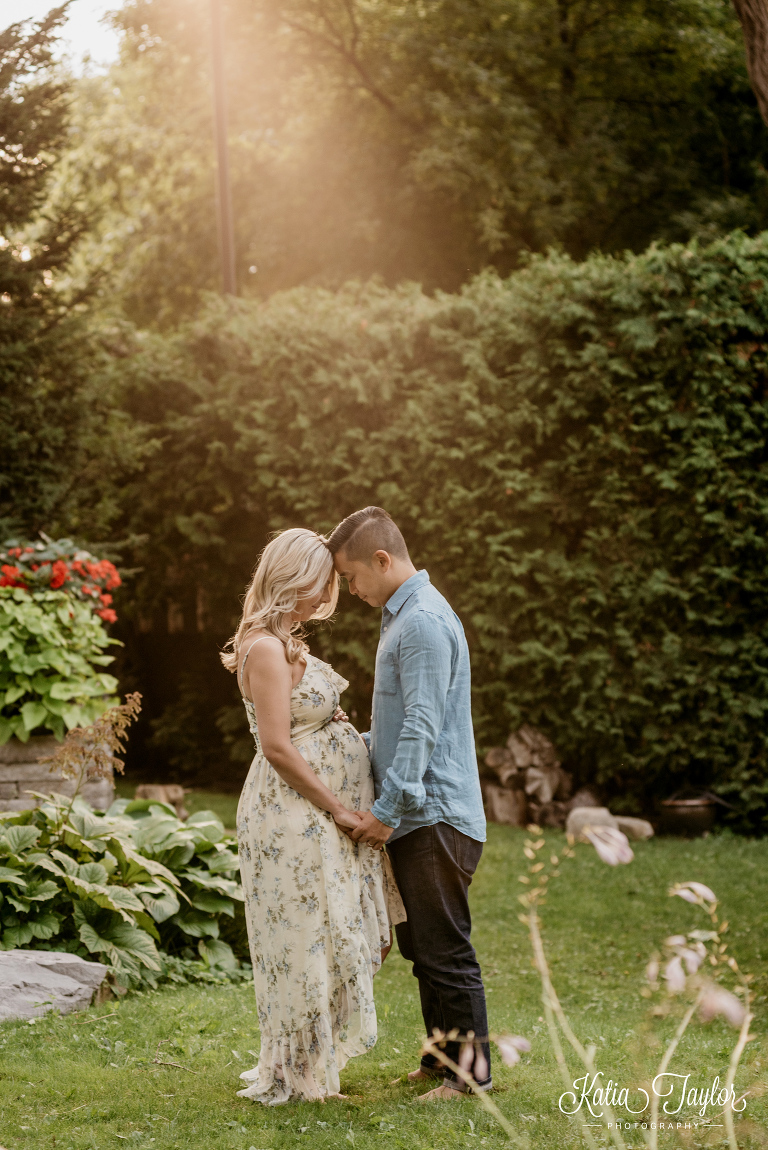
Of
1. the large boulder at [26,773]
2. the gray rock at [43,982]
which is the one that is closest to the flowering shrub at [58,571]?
the large boulder at [26,773]

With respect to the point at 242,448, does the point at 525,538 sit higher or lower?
lower

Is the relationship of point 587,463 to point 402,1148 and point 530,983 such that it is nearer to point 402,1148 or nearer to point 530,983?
point 530,983

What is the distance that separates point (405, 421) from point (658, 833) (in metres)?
3.93

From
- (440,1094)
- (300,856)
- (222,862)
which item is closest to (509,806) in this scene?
(222,862)

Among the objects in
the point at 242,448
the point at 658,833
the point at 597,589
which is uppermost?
the point at 242,448

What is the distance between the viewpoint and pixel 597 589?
27.2ft

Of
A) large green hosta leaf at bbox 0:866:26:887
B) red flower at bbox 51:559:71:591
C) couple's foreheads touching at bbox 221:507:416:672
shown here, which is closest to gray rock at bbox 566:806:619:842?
red flower at bbox 51:559:71:591

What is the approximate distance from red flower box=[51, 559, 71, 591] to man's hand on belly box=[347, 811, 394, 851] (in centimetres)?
394

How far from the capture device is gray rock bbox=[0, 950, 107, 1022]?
4.07m

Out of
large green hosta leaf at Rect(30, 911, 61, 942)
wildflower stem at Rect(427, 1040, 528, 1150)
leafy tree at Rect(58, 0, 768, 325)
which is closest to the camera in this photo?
wildflower stem at Rect(427, 1040, 528, 1150)

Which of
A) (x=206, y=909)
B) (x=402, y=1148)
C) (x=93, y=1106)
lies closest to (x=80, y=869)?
A: (x=206, y=909)

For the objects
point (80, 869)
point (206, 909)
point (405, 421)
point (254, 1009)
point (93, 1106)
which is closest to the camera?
point (93, 1106)

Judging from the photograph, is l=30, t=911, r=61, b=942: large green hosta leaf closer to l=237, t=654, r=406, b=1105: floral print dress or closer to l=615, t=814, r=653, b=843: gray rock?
l=237, t=654, r=406, b=1105: floral print dress

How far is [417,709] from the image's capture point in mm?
3152
